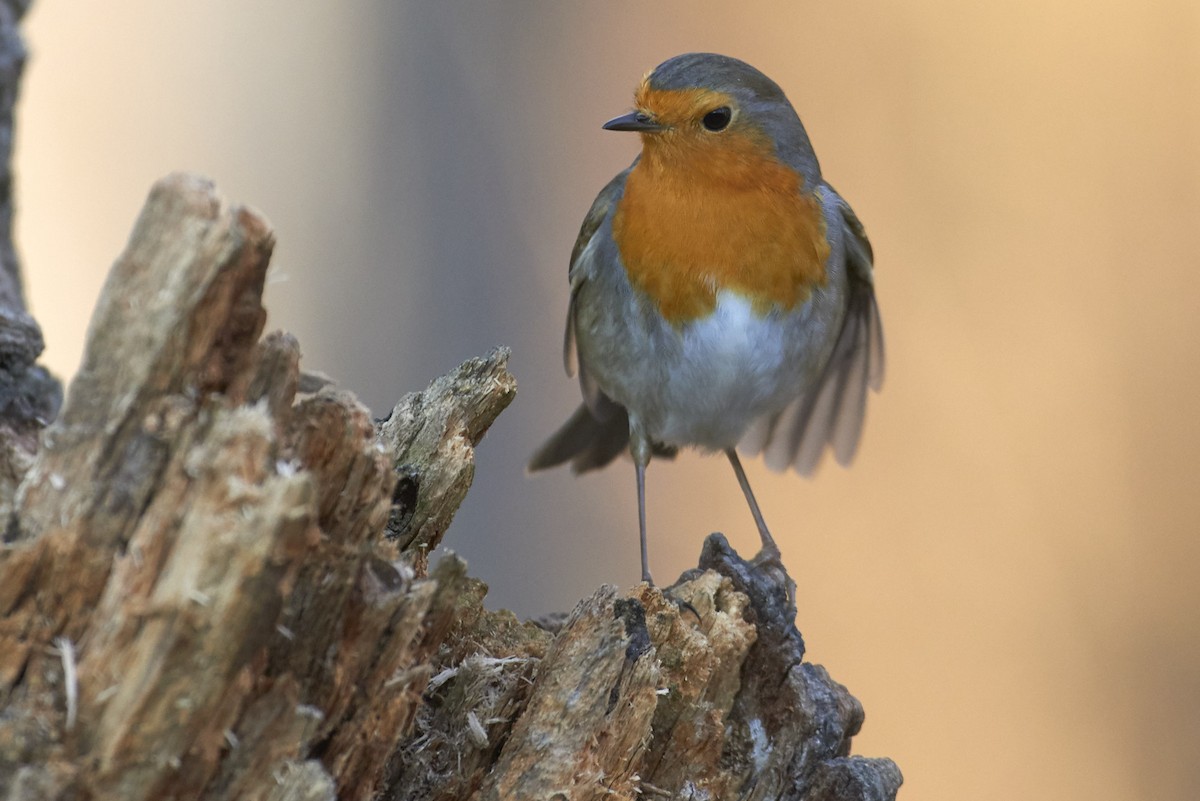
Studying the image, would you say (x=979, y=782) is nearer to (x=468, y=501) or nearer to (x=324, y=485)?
(x=468, y=501)

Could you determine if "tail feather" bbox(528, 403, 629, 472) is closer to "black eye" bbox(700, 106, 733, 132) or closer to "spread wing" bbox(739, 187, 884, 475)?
"spread wing" bbox(739, 187, 884, 475)

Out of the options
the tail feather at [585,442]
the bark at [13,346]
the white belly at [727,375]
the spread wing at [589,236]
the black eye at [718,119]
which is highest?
the black eye at [718,119]

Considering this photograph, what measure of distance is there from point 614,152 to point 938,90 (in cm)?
105

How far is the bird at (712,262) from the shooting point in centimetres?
279

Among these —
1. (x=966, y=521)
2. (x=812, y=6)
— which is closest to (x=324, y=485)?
(x=966, y=521)

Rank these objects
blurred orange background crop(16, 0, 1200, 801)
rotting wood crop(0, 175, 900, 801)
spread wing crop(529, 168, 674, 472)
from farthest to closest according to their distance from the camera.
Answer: blurred orange background crop(16, 0, 1200, 801)
spread wing crop(529, 168, 674, 472)
rotting wood crop(0, 175, 900, 801)

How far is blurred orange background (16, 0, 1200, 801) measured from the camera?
3.81 metres

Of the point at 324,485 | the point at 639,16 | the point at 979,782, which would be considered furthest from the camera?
the point at 639,16

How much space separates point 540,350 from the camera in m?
4.39

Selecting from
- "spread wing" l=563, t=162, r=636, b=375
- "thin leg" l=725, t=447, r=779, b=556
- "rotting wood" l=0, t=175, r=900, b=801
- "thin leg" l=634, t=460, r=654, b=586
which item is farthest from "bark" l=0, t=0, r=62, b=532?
"thin leg" l=725, t=447, r=779, b=556

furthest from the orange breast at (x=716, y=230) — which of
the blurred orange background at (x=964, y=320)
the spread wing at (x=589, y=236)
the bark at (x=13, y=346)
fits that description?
the bark at (x=13, y=346)

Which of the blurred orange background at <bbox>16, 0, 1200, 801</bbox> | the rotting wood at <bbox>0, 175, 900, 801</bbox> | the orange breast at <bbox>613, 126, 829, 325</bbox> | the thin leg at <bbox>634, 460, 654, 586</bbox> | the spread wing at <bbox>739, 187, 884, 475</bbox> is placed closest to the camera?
the rotting wood at <bbox>0, 175, 900, 801</bbox>

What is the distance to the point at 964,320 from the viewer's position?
3.85 meters

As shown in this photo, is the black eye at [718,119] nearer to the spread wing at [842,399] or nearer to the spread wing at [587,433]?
the spread wing at [842,399]
